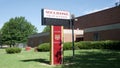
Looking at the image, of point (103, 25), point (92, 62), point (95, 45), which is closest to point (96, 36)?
point (103, 25)

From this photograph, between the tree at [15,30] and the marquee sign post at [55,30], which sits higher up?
the tree at [15,30]

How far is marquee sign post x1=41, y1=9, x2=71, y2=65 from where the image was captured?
19234 mm

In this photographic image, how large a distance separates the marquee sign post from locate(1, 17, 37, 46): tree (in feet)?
249

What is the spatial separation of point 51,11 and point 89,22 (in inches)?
1458

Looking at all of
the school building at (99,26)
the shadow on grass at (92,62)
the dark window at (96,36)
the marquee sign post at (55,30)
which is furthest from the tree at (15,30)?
the marquee sign post at (55,30)

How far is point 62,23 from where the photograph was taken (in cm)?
2008

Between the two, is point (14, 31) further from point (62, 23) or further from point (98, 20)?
point (62, 23)

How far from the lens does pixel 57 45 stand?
1950 centimetres

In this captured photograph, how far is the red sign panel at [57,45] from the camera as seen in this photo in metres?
19.3

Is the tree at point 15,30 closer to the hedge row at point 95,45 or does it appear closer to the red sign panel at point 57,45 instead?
the hedge row at point 95,45

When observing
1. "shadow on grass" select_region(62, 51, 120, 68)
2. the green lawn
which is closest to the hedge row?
the green lawn

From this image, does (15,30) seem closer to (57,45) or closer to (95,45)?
(95,45)

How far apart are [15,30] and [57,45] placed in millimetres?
79526

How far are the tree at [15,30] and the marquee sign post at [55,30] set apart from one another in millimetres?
75967
